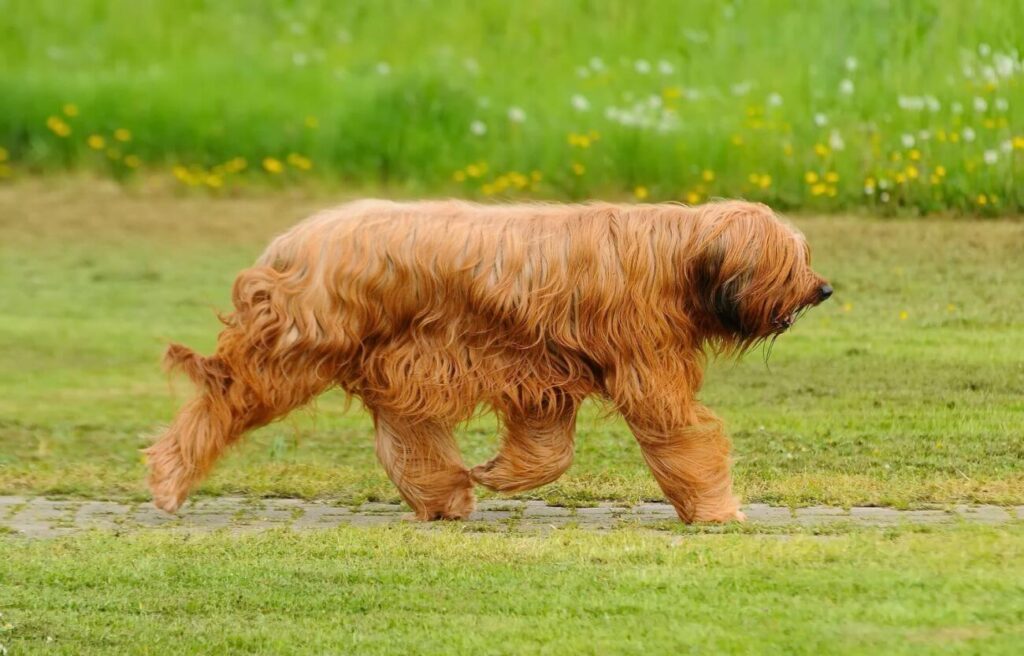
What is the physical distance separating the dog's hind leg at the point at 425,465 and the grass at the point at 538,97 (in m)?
8.13

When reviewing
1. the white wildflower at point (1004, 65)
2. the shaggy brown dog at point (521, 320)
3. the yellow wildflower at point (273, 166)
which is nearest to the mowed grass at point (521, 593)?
the shaggy brown dog at point (521, 320)

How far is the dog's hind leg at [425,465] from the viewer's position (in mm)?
8484

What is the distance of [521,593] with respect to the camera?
6797 millimetres

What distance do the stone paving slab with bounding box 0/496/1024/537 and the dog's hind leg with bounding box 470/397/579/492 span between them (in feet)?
0.74

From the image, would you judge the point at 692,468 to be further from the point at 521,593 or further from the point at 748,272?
the point at 521,593

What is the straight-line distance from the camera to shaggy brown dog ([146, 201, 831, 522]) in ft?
26.5

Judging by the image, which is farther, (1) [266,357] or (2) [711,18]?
(2) [711,18]

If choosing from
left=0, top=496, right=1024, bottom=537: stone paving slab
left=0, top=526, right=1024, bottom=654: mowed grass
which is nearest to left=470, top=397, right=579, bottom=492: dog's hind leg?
left=0, top=496, right=1024, bottom=537: stone paving slab

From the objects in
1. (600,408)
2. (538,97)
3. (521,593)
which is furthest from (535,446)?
(538,97)

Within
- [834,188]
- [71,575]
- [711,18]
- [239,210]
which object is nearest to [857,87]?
[834,188]

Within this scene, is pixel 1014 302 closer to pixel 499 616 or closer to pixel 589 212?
pixel 589 212

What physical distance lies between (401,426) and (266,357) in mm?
706

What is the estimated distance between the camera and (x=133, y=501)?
359 inches

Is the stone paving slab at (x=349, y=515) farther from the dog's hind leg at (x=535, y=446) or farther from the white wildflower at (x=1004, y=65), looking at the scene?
the white wildflower at (x=1004, y=65)
